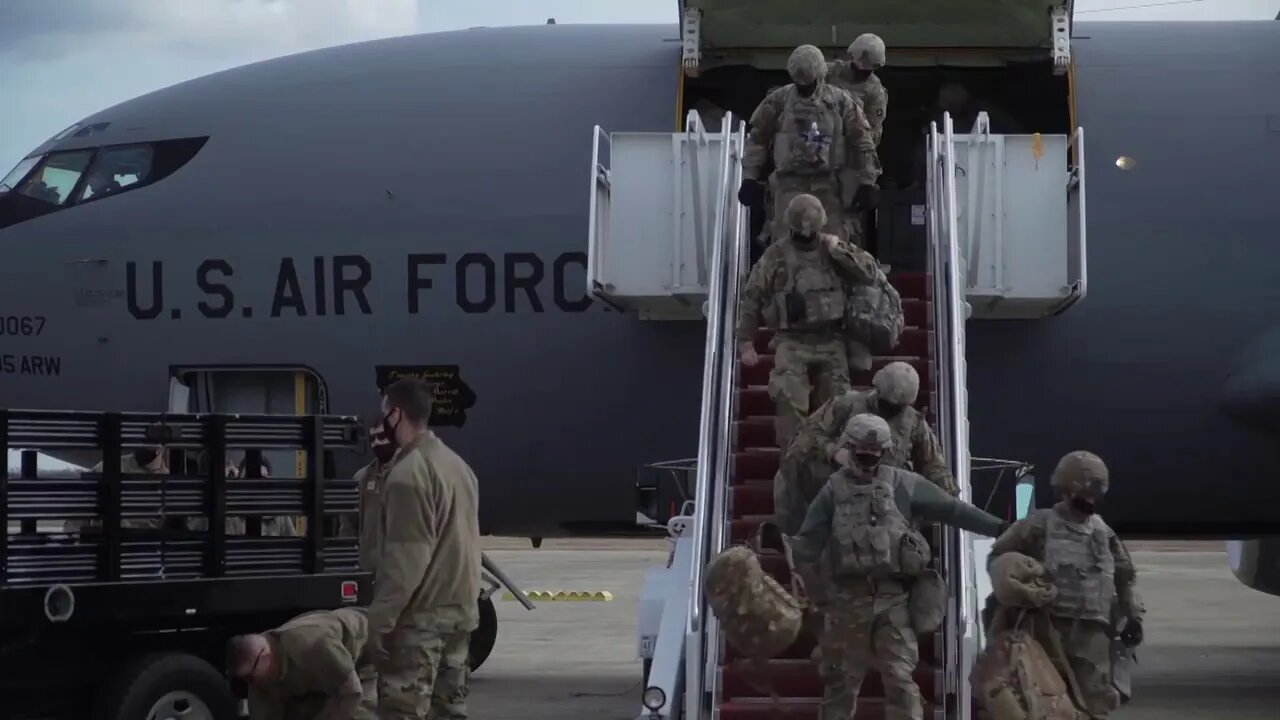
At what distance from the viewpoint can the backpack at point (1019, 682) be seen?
26.1 feet

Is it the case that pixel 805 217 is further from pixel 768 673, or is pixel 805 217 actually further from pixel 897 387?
pixel 768 673

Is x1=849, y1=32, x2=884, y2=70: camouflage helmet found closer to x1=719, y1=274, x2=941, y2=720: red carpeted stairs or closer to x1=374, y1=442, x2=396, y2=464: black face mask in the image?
x1=719, y1=274, x2=941, y2=720: red carpeted stairs

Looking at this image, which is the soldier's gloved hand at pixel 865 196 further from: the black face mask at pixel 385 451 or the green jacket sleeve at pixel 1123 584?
the black face mask at pixel 385 451

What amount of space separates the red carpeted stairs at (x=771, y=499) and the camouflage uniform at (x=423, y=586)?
6.15 ft

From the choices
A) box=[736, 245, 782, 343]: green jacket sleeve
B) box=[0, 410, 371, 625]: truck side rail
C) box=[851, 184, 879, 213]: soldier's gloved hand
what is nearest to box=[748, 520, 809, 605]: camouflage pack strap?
box=[736, 245, 782, 343]: green jacket sleeve

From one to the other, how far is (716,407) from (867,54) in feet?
8.54

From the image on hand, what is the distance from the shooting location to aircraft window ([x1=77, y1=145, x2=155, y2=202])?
44.7 ft

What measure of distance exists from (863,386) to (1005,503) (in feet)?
9.49

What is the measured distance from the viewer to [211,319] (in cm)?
1306

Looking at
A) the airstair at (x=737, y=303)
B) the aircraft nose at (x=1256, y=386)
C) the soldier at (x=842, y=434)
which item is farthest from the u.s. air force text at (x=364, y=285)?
the aircraft nose at (x=1256, y=386)

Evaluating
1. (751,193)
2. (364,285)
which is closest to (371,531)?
(751,193)

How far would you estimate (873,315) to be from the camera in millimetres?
9547

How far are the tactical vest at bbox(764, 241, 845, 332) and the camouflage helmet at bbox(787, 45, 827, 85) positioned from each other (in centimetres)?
161

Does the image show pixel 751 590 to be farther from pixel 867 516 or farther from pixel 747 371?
pixel 747 371
